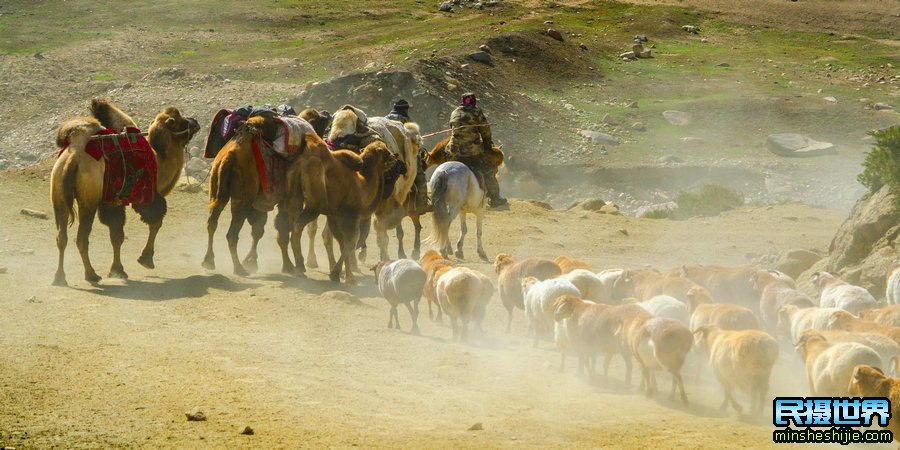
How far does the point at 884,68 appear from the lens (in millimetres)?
42656

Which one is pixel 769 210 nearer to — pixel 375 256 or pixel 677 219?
pixel 677 219

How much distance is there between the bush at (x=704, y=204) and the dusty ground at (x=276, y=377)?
11.3m

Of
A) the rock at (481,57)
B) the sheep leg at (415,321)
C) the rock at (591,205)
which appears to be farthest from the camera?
the rock at (481,57)

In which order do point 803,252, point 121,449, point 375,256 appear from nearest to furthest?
1. point 121,449
2. point 803,252
3. point 375,256

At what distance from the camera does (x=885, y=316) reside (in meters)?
11.4

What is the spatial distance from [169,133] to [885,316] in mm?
9560

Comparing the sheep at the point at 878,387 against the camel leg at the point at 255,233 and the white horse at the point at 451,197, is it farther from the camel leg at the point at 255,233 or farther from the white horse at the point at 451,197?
the white horse at the point at 451,197

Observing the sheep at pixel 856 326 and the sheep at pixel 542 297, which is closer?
the sheep at pixel 856 326

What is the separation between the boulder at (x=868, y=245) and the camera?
14898 mm

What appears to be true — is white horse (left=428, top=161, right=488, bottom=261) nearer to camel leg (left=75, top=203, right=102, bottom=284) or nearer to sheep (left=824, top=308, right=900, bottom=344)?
camel leg (left=75, top=203, right=102, bottom=284)

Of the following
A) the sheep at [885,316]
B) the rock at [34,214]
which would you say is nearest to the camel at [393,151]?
the rock at [34,214]

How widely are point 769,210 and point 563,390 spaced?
15852mm

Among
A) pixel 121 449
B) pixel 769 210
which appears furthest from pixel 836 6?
pixel 121 449

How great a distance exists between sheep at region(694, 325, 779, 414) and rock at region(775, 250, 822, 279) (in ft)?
26.4
